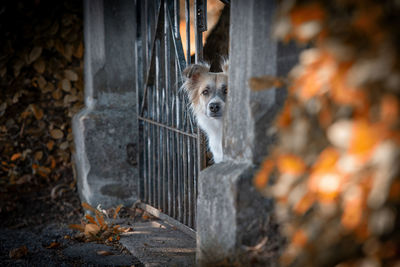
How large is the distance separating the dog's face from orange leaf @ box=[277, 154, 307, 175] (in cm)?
210

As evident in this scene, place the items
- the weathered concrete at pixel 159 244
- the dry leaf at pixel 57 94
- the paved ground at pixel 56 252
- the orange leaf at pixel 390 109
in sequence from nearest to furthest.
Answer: the orange leaf at pixel 390 109 → the weathered concrete at pixel 159 244 → the paved ground at pixel 56 252 → the dry leaf at pixel 57 94

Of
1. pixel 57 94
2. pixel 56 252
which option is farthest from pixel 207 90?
pixel 57 94

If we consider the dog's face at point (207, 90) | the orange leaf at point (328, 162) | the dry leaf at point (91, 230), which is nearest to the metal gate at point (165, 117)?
the dog's face at point (207, 90)

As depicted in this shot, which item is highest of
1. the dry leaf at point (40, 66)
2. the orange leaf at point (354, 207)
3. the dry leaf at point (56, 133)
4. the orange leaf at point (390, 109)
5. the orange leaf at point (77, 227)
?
the dry leaf at point (40, 66)

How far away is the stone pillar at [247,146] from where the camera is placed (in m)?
1.97

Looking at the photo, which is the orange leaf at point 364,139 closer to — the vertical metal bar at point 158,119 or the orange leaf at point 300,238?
the orange leaf at point 300,238

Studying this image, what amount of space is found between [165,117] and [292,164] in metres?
2.59

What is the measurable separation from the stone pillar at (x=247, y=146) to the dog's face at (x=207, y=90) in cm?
112

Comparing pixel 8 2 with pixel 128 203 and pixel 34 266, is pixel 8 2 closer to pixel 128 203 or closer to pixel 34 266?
pixel 128 203

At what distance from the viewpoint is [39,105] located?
4598 millimetres

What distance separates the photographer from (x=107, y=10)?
3.85 m

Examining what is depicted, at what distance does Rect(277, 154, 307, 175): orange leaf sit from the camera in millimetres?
1165

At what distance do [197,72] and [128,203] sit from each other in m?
1.53

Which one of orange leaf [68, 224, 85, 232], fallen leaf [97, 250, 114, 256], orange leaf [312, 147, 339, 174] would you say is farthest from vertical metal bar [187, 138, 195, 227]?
orange leaf [312, 147, 339, 174]
